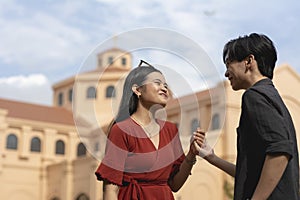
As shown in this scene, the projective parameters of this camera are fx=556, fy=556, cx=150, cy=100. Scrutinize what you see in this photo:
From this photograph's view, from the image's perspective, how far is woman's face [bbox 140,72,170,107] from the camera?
3330 mm

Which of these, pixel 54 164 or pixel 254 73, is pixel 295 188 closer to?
pixel 254 73

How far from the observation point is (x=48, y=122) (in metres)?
39.6

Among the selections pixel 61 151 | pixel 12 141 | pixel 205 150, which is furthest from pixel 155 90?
pixel 61 151

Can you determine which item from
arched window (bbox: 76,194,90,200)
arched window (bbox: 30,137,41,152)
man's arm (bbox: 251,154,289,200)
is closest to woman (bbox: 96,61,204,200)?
Answer: man's arm (bbox: 251,154,289,200)

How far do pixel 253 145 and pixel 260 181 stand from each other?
19 cm

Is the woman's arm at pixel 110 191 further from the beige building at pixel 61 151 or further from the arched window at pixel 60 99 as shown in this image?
the arched window at pixel 60 99

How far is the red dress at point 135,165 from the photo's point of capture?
10.4 ft

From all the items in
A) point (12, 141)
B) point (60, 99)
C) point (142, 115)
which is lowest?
point (142, 115)

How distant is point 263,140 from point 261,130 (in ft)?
0.15

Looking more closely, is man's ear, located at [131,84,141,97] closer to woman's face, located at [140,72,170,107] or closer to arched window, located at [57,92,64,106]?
woman's face, located at [140,72,170,107]

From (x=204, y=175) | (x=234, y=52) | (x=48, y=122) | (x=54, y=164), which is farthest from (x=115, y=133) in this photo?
(x=48, y=122)

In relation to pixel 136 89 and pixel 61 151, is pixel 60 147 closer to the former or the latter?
pixel 61 151

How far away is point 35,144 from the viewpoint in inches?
1513

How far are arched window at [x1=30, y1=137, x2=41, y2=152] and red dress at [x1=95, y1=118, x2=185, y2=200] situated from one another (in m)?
35.9
